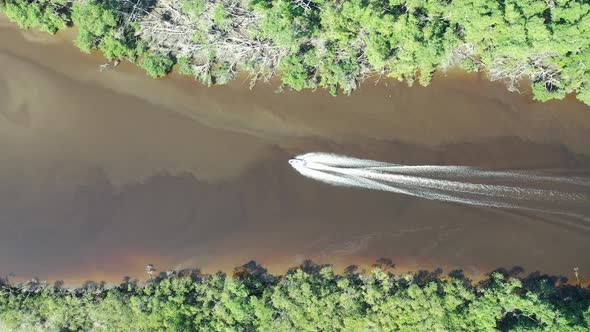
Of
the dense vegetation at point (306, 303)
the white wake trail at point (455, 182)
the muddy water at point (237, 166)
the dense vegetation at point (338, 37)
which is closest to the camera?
the dense vegetation at point (338, 37)

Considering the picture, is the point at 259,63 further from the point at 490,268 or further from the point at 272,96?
the point at 490,268

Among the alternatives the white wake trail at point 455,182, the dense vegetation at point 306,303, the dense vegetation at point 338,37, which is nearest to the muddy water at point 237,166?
the white wake trail at point 455,182

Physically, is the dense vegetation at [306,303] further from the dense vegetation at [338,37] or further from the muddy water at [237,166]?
the dense vegetation at [338,37]

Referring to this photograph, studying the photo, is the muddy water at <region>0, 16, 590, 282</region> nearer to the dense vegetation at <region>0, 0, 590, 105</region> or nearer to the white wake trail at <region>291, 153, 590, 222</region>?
the white wake trail at <region>291, 153, 590, 222</region>

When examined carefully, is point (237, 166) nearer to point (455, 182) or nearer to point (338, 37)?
point (338, 37)

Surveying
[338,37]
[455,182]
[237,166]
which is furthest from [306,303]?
[338,37]

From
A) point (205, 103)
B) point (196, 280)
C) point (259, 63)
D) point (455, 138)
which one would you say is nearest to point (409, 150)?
point (455, 138)

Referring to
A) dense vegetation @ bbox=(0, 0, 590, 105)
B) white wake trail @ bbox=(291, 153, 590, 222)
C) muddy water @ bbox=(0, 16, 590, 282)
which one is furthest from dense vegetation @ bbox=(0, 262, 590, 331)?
dense vegetation @ bbox=(0, 0, 590, 105)
